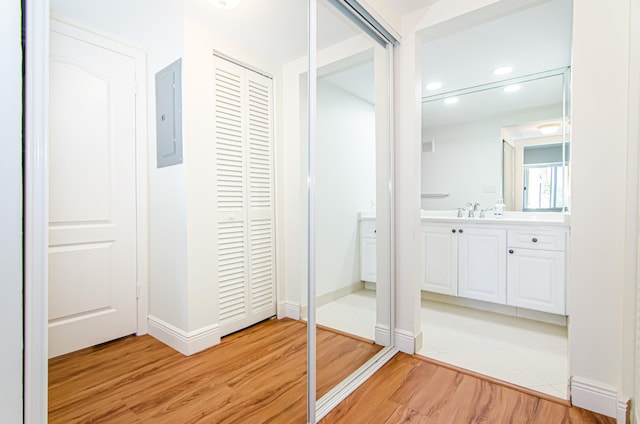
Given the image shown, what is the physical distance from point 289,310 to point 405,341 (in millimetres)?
821

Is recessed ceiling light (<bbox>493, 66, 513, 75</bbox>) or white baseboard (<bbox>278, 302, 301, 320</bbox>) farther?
recessed ceiling light (<bbox>493, 66, 513, 75</bbox>)

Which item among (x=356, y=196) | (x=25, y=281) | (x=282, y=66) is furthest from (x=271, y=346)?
(x=282, y=66)

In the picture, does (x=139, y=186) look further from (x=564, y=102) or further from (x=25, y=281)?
(x=564, y=102)

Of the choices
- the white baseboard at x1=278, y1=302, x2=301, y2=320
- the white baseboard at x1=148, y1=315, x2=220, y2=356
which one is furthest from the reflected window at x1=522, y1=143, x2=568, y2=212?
the white baseboard at x1=148, y1=315, x2=220, y2=356

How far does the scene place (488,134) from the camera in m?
3.22

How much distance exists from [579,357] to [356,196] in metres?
1.45

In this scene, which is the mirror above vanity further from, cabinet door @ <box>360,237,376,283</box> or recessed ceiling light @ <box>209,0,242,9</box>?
cabinet door @ <box>360,237,376,283</box>

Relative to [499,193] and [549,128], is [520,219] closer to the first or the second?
[499,193]

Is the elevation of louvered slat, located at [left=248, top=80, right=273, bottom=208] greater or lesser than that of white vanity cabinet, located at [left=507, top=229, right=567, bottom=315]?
greater

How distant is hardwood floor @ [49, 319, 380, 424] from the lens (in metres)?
1.36

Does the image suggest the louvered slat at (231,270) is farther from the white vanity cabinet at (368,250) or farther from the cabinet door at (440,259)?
the cabinet door at (440,259)

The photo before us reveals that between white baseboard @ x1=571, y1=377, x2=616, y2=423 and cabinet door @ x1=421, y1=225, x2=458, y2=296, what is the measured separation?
4.47 feet

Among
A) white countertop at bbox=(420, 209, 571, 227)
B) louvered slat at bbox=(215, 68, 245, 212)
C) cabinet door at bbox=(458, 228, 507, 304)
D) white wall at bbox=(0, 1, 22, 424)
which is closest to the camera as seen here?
white wall at bbox=(0, 1, 22, 424)

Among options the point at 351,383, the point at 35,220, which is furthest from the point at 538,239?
the point at 35,220
